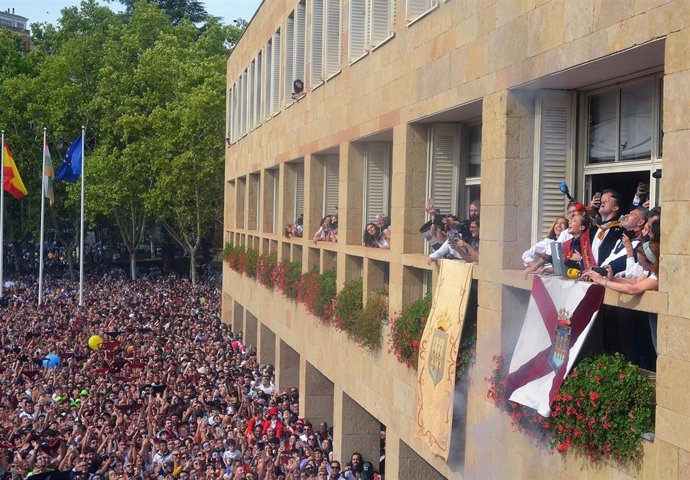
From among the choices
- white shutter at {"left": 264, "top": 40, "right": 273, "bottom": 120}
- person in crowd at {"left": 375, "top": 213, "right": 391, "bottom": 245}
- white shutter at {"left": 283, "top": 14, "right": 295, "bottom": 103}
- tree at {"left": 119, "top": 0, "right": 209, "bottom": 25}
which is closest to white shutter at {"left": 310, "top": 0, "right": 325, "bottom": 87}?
white shutter at {"left": 283, "top": 14, "right": 295, "bottom": 103}

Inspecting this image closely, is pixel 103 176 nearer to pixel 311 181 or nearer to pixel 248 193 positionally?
pixel 248 193

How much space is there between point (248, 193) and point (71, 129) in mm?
25505

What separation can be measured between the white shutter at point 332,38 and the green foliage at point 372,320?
5284mm

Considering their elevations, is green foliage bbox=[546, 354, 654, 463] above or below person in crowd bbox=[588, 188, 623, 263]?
Answer: below

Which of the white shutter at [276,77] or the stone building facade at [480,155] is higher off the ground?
the white shutter at [276,77]

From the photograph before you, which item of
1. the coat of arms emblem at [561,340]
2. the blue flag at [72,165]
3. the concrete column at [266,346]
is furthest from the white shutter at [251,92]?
the coat of arms emblem at [561,340]

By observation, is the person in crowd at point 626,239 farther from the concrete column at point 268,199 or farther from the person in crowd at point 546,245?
the concrete column at point 268,199

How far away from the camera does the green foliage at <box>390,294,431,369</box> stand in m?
12.7

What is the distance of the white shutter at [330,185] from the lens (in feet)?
66.4

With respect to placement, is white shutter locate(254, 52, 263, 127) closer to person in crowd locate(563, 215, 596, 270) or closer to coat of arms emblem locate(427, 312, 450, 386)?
coat of arms emblem locate(427, 312, 450, 386)


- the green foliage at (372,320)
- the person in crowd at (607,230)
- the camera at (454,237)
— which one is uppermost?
the person in crowd at (607,230)

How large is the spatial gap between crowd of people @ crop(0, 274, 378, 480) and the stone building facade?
1.46 metres

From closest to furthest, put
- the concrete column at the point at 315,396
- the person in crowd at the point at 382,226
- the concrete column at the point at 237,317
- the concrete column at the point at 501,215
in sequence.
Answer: the concrete column at the point at 501,215
the person in crowd at the point at 382,226
the concrete column at the point at 315,396
the concrete column at the point at 237,317

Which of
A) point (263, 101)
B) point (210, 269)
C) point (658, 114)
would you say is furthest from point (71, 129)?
point (658, 114)
